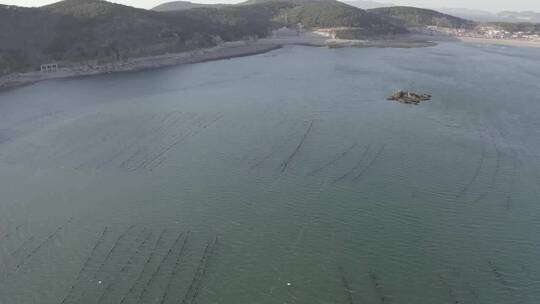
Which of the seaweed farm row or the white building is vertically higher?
the white building

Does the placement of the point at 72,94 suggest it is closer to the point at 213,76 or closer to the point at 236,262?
the point at 213,76

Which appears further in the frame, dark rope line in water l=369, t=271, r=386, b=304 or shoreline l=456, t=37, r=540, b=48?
shoreline l=456, t=37, r=540, b=48

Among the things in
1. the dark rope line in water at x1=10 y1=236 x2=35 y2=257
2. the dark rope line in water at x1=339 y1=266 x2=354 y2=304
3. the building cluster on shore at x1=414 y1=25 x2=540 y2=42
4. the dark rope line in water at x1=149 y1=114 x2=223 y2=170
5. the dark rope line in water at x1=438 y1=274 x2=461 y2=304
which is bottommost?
the dark rope line in water at x1=438 y1=274 x2=461 y2=304

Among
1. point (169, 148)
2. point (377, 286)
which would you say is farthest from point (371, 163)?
point (169, 148)

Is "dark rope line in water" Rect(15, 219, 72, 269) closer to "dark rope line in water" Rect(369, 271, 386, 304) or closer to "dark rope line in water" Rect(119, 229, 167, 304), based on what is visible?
"dark rope line in water" Rect(119, 229, 167, 304)

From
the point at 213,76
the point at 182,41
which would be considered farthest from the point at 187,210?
the point at 182,41

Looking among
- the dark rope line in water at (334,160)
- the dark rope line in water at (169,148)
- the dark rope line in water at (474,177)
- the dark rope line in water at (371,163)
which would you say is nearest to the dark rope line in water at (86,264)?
the dark rope line in water at (169,148)

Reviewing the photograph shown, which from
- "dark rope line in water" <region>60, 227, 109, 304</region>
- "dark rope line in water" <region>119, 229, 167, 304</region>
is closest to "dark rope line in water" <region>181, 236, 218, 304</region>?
"dark rope line in water" <region>119, 229, 167, 304</region>

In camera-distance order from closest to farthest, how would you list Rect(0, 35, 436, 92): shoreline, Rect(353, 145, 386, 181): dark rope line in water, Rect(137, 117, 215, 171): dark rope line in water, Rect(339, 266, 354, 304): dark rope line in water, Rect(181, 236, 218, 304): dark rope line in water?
Rect(339, 266, 354, 304): dark rope line in water → Rect(181, 236, 218, 304): dark rope line in water → Rect(353, 145, 386, 181): dark rope line in water → Rect(137, 117, 215, 171): dark rope line in water → Rect(0, 35, 436, 92): shoreline
